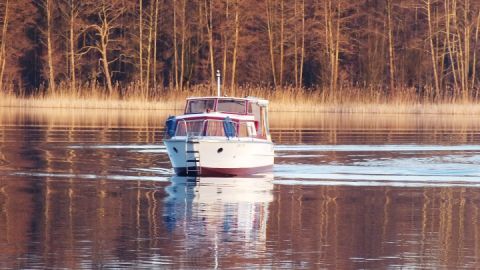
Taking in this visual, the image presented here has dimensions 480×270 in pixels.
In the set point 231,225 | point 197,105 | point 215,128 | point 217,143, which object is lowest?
point 231,225

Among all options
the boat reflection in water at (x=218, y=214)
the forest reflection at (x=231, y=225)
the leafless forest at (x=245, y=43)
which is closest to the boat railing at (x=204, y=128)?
the boat reflection in water at (x=218, y=214)

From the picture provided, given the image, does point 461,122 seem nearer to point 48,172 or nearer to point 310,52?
point 310,52

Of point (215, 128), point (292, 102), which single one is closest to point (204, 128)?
point (215, 128)

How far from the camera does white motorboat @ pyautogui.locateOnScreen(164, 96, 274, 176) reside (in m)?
29.9

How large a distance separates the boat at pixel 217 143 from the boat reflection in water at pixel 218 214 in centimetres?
67

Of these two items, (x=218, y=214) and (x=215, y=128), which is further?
(x=215, y=128)

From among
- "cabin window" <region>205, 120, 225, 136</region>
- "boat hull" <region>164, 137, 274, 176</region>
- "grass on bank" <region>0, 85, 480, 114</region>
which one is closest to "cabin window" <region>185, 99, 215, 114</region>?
"cabin window" <region>205, 120, 225, 136</region>

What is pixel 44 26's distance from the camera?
87375 mm

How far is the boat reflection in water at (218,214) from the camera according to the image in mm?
17250

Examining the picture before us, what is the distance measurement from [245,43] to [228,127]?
5112cm

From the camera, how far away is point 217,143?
30.1 metres

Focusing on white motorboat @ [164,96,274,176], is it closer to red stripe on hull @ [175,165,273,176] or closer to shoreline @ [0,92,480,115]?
red stripe on hull @ [175,165,273,176]

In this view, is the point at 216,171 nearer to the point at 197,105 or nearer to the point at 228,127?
the point at 228,127

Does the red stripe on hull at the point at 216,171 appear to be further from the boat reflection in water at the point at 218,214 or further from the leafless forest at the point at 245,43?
the leafless forest at the point at 245,43
